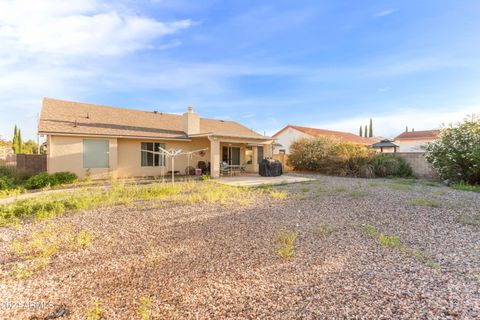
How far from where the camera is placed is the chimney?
15836mm

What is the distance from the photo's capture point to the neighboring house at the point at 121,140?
39.4 feet

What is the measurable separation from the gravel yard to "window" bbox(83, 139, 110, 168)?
7815mm

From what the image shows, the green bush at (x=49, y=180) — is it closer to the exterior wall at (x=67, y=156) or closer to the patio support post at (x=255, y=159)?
the exterior wall at (x=67, y=156)

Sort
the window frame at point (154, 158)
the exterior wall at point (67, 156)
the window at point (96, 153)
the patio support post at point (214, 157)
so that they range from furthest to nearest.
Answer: the window frame at point (154, 158) < the patio support post at point (214, 157) < the window at point (96, 153) < the exterior wall at point (67, 156)

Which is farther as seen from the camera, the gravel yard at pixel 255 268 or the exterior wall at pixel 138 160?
the exterior wall at pixel 138 160

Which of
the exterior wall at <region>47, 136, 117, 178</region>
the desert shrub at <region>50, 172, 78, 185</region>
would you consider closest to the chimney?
the exterior wall at <region>47, 136, 117, 178</region>

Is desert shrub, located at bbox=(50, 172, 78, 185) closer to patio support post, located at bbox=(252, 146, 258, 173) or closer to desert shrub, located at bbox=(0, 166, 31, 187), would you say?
desert shrub, located at bbox=(0, 166, 31, 187)

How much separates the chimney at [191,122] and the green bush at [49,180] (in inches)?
280

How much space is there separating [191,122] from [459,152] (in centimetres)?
1504

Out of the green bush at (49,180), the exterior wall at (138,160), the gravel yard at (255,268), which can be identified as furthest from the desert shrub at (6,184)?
the gravel yard at (255,268)

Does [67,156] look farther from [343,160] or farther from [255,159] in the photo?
[343,160]

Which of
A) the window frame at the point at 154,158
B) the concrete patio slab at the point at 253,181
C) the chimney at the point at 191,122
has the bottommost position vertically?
the concrete patio slab at the point at 253,181

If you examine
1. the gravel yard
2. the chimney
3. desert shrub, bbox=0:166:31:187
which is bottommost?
the gravel yard

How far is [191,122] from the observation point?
627 inches
